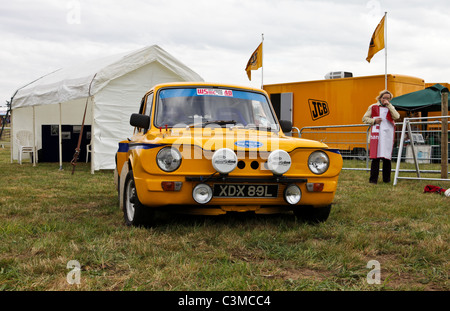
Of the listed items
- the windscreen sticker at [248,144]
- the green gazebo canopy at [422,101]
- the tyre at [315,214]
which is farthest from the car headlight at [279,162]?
the green gazebo canopy at [422,101]

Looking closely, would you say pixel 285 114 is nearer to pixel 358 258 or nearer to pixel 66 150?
pixel 66 150

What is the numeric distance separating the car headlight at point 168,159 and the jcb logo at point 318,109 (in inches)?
535

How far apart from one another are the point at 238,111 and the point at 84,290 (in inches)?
115

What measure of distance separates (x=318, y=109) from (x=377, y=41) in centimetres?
337

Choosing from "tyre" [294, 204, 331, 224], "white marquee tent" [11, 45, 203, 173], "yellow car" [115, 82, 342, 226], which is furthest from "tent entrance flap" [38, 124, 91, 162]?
"tyre" [294, 204, 331, 224]

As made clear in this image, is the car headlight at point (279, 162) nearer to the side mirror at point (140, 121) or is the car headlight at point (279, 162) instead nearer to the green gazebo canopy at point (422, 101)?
the side mirror at point (140, 121)

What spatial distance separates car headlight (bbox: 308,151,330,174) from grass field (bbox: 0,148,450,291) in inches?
22.4

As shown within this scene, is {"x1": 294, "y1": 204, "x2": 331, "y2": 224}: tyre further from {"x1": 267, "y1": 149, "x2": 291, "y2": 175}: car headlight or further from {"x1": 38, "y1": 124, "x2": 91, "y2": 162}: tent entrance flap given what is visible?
{"x1": 38, "y1": 124, "x2": 91, "y2": 162}: tent entrance flap

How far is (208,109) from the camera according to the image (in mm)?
5062

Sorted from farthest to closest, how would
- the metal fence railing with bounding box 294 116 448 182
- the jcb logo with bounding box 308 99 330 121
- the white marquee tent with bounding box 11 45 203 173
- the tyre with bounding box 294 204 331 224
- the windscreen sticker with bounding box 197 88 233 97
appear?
the jcb logo with bounding box 308 99 330 121
the white marquee tent with bounding box 11 45 203 173
the metal fence railing with bounding box 294 116 448 182
the windscreen sticker with bounding box 197 88 233 97
the tyre with bounding box 294 204 331 224

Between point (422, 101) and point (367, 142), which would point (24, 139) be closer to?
point (367, 142)

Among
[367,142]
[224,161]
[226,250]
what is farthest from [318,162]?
[367,142]

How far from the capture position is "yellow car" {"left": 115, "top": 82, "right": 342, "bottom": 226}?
4074mm

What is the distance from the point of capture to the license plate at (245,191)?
4156 mm
